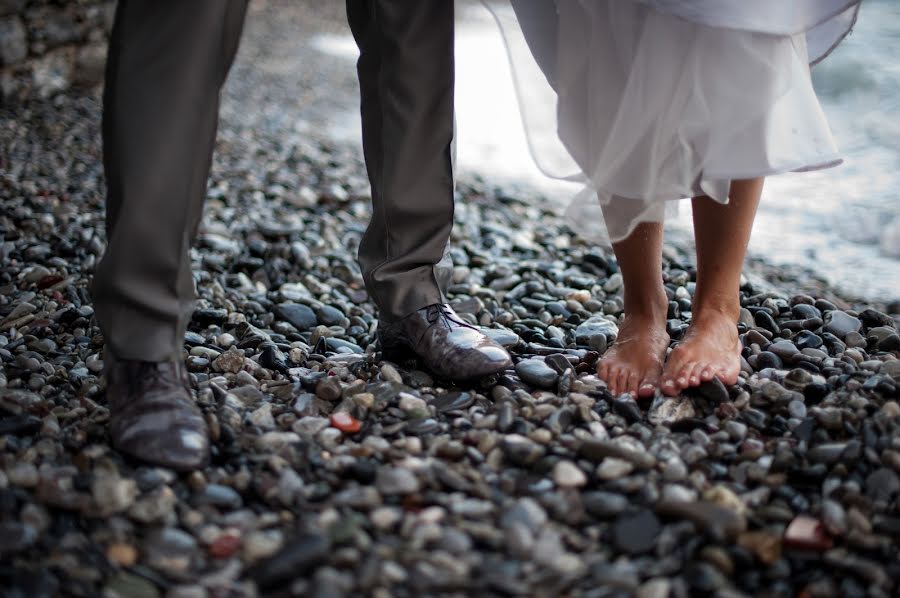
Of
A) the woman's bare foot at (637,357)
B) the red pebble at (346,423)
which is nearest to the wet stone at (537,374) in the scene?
the woman's bare foot at (637,357)

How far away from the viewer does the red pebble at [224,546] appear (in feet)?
4.29

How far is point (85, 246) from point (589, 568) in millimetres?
2488

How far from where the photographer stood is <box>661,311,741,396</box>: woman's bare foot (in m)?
1.85

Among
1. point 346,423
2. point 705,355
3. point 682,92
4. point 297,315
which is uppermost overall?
point 682,92

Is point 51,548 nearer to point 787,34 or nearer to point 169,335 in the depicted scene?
point 169,335

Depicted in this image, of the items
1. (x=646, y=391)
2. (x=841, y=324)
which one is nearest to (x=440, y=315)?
(x=646, y=391)

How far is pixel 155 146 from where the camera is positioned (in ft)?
5.02

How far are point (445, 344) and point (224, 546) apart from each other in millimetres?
780

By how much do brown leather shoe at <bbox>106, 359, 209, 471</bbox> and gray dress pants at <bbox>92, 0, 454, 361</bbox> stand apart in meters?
0.04

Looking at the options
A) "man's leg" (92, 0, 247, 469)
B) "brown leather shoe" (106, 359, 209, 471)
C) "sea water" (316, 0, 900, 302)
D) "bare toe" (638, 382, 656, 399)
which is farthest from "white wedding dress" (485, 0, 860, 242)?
"sea water" (316, 0, 900, 302)

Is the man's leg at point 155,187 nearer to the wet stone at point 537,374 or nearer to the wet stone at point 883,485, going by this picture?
the wet stone at point 537,374

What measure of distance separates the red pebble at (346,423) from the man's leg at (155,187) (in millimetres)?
276

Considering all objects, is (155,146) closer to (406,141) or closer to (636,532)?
(406,141)

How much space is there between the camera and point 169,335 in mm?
1645
